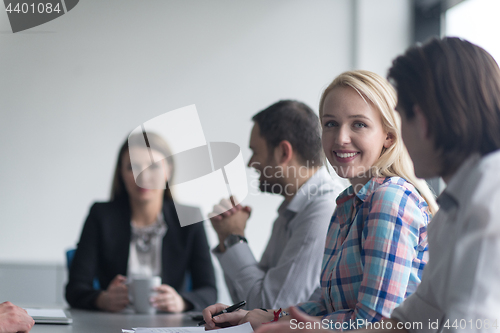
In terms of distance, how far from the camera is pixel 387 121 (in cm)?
98

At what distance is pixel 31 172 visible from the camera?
2.53m

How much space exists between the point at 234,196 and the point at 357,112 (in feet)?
2.37

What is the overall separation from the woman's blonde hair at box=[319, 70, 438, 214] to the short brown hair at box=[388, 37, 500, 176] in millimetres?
355

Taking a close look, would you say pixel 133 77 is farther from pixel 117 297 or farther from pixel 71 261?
pixel 117 297

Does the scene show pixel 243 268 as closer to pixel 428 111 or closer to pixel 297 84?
pixel 428 111

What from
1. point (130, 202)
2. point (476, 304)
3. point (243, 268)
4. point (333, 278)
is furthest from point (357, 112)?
point (130, 202)

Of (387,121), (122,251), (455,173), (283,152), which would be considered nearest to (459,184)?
(455,173)

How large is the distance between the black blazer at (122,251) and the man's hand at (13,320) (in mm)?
761

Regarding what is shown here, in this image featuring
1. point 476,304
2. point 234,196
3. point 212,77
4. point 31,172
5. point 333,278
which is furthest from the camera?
point 212,77

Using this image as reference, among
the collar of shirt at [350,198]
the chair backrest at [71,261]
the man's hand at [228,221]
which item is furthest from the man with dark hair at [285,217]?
the chair backrest at [71,261]

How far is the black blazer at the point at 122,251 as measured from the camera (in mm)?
1771

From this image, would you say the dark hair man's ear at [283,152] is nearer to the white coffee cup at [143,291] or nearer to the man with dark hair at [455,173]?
the white coffee cup at [143,291]

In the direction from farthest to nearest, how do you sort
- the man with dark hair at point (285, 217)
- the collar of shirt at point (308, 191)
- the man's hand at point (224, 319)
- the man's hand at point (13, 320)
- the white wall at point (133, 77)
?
the white wall at point (133, 77)
the collar of shirt at point (308, 191)
the man with dark hair at point (285, 217)
the man's hand at point (224, 319)
the man's hand at point (13, 320)

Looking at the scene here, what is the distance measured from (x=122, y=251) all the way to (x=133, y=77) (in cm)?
123
